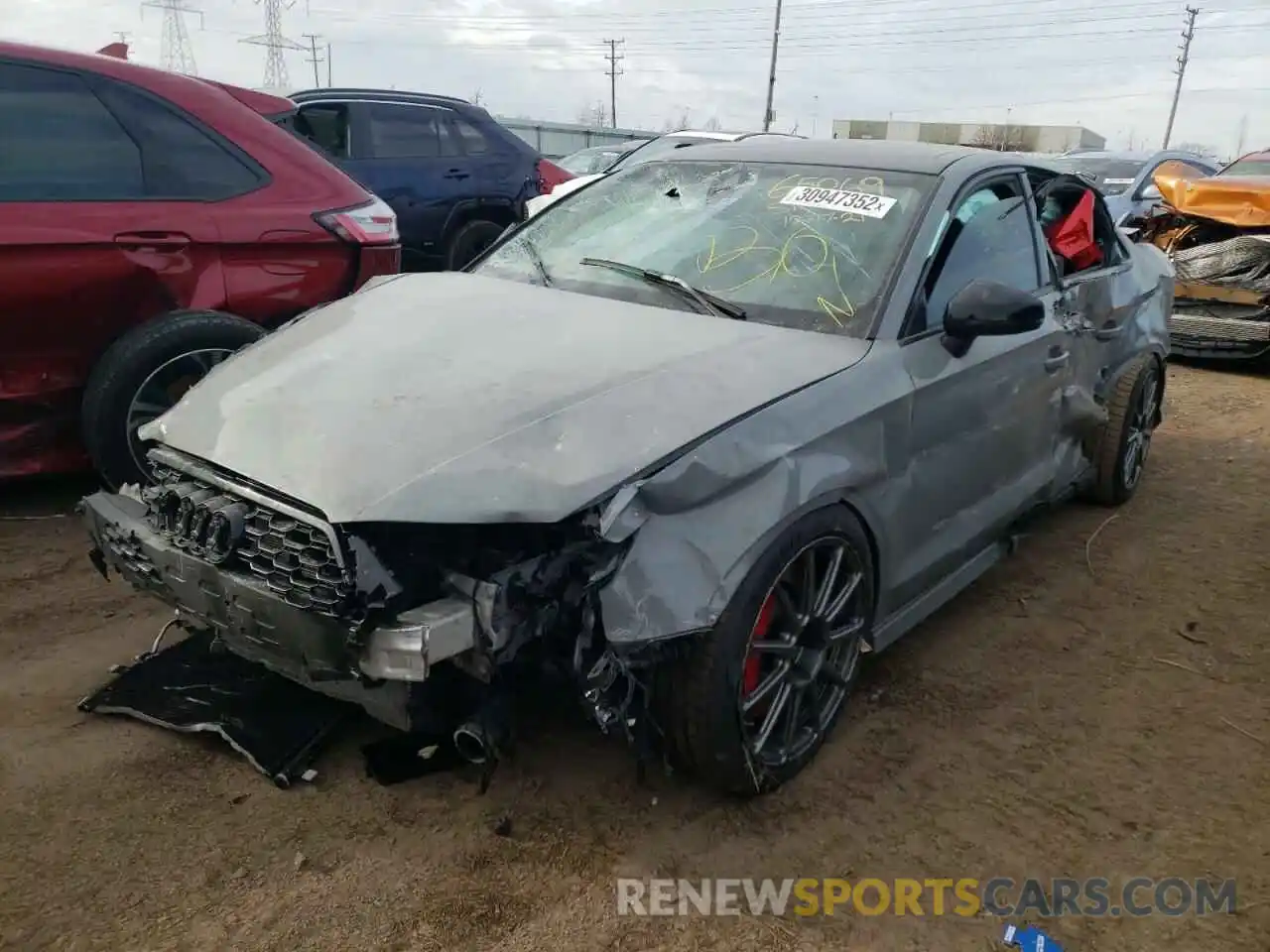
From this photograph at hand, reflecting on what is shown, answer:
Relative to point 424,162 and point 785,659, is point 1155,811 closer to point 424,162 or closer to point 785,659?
point 785,659

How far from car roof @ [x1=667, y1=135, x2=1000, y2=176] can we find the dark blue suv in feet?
14.8

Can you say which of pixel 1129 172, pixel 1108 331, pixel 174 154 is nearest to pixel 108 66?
pixel 174 154

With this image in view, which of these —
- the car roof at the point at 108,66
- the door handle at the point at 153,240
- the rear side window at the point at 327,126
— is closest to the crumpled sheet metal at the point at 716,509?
the door handle at the point at 153,240

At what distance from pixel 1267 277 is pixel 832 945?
7.85 meters

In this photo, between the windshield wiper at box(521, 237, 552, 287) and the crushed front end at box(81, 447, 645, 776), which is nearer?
Result: the crushed front end at box(81, 447, 645, 776)

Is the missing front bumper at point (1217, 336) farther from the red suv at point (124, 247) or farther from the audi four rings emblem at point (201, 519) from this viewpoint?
the audi four rings emblem at point (201, 519)

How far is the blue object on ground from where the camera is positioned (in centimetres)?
226

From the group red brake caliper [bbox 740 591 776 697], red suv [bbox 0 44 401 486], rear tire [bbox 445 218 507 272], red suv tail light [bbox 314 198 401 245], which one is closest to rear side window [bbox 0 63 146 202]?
red suv [bbox 0 44 401 486]

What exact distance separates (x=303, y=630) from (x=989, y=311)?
2098 millimetres

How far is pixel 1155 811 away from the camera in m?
2.75

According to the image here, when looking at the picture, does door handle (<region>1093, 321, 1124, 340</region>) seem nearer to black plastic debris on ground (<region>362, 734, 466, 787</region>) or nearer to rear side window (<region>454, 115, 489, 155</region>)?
black plastic debris on ground (<region>362, 734, 466, 787</region>)

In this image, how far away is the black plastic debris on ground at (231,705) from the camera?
105 inches

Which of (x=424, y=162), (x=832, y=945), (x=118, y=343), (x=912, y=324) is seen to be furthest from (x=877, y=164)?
(x=424, y=162)

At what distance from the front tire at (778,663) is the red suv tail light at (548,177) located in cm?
716
